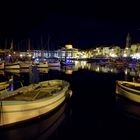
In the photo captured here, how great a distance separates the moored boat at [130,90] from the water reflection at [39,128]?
239 inches

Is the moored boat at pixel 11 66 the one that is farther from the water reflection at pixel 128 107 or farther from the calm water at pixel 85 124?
the water reflection at pixel 128 107

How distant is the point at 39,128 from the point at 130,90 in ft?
30.9

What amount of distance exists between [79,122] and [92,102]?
6236 millimetres

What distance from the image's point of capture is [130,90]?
787 inches

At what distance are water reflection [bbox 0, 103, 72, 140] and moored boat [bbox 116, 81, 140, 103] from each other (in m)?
6.07

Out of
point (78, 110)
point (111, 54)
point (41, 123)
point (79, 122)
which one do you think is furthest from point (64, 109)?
point (111, 54)

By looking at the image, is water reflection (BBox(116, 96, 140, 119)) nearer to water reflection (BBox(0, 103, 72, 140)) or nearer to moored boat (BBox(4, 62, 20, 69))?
water reflection (BBox(0, 103, 72, 140))

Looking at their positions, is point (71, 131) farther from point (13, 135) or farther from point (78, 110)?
point (78, 110)

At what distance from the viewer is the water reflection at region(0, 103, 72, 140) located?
12086 mm

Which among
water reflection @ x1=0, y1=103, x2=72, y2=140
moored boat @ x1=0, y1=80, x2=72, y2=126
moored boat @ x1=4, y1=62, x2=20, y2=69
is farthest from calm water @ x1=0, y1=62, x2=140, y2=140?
moored boat @ x1=4, y1=62, x2=20, y2=69

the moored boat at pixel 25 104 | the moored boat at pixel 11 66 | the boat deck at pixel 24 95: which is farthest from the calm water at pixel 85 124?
the moored boat at pixel 11 66

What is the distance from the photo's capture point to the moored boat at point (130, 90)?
755 inches

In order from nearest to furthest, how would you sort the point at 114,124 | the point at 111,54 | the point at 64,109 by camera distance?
1. the point at 114,124
2. the point at 64,109
3. the point at 111,54

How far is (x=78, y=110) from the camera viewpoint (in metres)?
18.1
